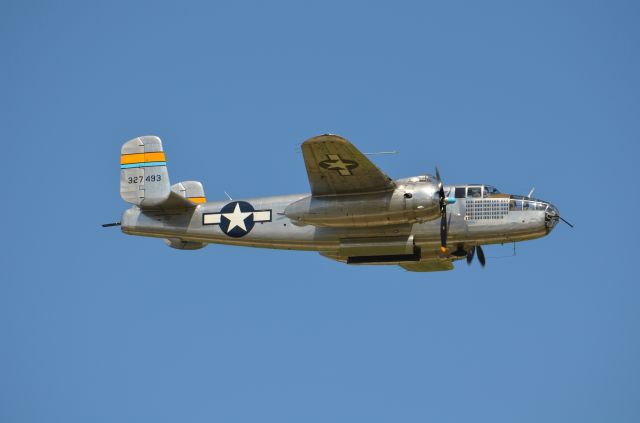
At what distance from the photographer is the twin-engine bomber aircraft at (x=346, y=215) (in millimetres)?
30000

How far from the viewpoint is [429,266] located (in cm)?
3391

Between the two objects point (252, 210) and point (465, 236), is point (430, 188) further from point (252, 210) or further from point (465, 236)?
point (252, 210)

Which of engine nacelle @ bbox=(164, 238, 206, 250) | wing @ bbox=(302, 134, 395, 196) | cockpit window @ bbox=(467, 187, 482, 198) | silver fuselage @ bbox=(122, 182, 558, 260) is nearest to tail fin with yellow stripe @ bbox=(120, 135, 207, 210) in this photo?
silver fuselage @ bbox=(122, 182, 558, 260)

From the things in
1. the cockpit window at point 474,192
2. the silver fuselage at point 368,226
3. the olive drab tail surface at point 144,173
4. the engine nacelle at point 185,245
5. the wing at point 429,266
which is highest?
the olive drab tail surface at point 144,173

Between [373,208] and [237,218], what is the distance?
4.97m

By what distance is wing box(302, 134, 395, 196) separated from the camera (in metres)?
28.7

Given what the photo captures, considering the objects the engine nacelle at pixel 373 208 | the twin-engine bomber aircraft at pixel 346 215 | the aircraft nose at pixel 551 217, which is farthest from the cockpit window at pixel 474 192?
the aircraft nose at pixel 551 217

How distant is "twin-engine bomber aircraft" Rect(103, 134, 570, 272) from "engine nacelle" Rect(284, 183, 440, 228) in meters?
0.03

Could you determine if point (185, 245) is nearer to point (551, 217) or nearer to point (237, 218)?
point (237, 218)

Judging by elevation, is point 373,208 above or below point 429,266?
above

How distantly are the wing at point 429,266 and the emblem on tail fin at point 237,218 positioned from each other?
4864 mm

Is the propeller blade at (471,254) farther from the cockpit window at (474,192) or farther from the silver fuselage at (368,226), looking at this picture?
the cockpit window at (474,192)

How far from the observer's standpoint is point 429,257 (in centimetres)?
3256

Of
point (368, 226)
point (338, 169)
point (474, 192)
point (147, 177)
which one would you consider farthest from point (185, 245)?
point (474, 192)
